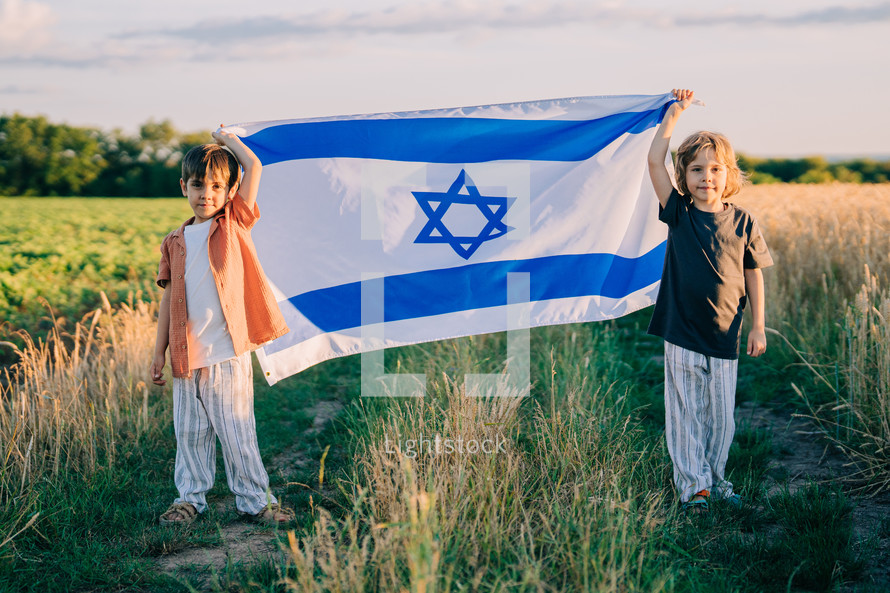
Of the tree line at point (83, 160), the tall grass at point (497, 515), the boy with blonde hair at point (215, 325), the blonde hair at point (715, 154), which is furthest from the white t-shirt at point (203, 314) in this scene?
the tree line at point (83, 160)

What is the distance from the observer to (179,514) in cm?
386

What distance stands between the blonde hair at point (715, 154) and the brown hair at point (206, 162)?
2.48 m

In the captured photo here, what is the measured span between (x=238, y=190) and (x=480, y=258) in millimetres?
1621

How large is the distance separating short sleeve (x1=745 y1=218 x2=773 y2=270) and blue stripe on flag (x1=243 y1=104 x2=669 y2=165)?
4.07ft

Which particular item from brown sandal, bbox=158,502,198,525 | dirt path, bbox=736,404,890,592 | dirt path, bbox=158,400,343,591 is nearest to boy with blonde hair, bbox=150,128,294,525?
brown sandal, bbox=158,502,198,525

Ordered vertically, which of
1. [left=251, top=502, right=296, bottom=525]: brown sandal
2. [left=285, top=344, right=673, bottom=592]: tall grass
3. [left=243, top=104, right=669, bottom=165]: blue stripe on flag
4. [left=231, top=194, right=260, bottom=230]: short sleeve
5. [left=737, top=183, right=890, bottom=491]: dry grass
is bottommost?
[left=251, top=502, right=296, bottom=525]: brown sandal

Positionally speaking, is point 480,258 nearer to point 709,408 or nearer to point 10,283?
point 709,408

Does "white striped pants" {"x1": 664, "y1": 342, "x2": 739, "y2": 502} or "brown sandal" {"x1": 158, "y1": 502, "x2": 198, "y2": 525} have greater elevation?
"white striped pants" {"x1": 664, "y1": 342, "x2": 739, "y2": 502}

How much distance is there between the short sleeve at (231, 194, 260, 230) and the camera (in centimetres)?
388

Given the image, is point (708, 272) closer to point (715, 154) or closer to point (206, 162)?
point (715, 154)

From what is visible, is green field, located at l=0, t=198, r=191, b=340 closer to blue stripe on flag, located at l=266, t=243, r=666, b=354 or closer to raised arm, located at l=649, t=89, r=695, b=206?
blue stripe on flag, located at l=266, t=243, r=666, b=354

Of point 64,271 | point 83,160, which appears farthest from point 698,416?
point 83,160

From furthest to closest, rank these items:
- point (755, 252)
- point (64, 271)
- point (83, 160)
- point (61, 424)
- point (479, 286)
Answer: point (83, 160)
point (64, 271)
point (479, 286)
point (61, 424)
point (755, 252)

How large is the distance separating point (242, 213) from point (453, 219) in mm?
1440
